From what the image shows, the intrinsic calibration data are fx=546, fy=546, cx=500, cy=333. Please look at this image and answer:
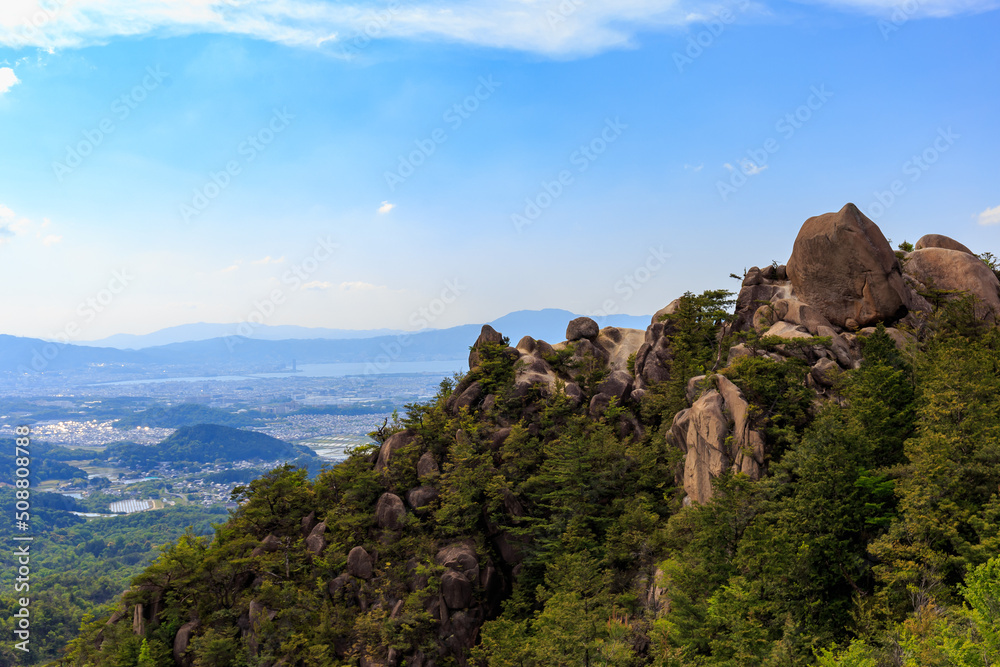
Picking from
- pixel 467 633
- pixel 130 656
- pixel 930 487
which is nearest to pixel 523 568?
pixel 467 633

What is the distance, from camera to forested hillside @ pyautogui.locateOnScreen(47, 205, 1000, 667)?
19.3 m

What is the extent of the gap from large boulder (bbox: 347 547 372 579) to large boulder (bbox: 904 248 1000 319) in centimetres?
4114

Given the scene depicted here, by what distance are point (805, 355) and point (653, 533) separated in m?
13.7

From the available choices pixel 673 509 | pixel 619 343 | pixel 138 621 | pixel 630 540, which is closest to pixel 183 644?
pixel 138 621

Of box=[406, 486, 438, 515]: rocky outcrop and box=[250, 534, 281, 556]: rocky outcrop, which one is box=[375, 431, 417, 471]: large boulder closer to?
box=[406, 486, 438, 515]: rocky outcrop

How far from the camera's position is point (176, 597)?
37000mm

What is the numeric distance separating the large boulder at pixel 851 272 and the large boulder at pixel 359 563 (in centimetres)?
3348

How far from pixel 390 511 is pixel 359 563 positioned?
368 centimetres

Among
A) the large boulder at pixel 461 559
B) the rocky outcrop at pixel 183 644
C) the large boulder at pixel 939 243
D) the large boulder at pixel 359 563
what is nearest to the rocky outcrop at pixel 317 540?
the large boulder at pixel 359 563

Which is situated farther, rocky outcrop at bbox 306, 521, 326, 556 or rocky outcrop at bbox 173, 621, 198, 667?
rocky outcrop at bbox 306, 521, 326, 556

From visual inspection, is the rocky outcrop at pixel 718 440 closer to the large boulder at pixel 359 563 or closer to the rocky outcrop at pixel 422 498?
the rocky outcrop at pixel 422 498

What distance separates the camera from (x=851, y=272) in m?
34.3

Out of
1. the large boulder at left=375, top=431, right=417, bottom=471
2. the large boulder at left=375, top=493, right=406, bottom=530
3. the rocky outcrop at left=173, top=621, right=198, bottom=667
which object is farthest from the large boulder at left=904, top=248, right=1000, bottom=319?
the rocky outcrop at left=173, top=621, right=198, bottom=667

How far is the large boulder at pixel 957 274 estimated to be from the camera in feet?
112
